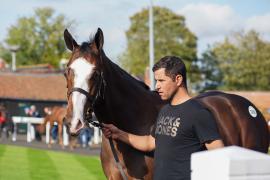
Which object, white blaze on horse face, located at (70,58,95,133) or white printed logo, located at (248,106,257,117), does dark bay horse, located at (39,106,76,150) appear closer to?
white printed logo, located at (248,106,257,117)

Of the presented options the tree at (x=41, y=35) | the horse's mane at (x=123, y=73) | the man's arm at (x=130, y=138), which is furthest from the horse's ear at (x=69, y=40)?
the tree at (x=41, y=35)

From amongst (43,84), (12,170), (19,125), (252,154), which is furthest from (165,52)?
(252,154)

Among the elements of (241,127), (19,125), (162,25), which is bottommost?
(19,125)

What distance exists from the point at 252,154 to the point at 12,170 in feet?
40.2

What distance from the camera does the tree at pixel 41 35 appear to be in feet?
275

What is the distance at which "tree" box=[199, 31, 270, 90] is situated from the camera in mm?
62750

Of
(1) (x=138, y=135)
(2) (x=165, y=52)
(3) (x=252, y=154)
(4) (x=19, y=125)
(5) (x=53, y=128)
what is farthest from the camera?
(2) (x=165, y=52)

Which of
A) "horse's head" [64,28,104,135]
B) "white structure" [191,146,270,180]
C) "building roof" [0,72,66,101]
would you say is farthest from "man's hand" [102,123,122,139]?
"building roof" [0,72,66,101]

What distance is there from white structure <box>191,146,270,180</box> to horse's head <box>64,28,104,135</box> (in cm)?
204

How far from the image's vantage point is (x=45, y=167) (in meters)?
15.3

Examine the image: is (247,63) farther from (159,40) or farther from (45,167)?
(45,167)

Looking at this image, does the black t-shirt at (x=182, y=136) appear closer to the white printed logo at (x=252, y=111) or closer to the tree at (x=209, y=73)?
the white printed logo at (x=252, y=111)

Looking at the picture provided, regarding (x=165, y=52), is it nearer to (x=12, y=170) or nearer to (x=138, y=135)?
(x=12, y=170)

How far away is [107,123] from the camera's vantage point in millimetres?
5535
